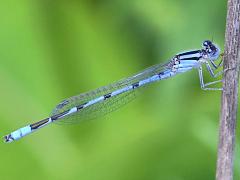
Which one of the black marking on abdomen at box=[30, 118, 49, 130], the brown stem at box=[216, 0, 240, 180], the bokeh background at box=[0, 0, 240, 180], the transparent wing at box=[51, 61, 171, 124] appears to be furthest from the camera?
the transparent wing at box=[51, 61, 171, 124]

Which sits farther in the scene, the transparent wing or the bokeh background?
the transparent wing

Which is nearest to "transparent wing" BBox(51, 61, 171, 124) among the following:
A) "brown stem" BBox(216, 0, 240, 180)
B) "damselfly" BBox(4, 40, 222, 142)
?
"damselfly" BBox(4, 40, 222, 142)

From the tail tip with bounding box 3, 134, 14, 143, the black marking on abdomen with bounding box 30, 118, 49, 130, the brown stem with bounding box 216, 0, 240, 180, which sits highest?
the brown stem with bounding box 216, 0, 240, 180

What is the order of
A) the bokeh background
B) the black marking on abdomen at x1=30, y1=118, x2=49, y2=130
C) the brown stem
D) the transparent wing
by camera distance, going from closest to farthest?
the brown stem < the bokeh background < the black marking on abdomen at x1=30, y1=118, x2=49, y2=130 < the transparent wing

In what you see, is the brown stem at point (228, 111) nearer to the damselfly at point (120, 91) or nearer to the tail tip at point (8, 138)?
the damselfly at point (120, 91)

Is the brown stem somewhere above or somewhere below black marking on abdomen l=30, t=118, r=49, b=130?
above

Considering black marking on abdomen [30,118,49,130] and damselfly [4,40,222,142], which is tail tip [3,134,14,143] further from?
black marking on abdomen [30,118,49,130]

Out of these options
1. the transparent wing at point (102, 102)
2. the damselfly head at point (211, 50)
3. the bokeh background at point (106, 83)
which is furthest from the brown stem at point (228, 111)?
the transparent wing at point (102, 102)
